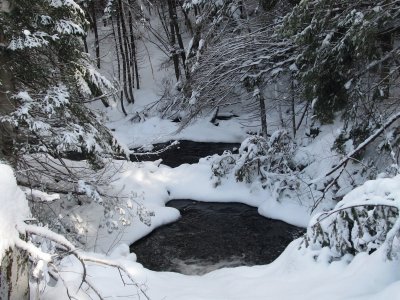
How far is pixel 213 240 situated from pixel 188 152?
6.61m

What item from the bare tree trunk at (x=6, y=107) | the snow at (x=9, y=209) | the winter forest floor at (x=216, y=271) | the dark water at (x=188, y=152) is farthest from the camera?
the dark water at (x=188, y=152)

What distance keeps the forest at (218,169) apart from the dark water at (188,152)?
133 mm

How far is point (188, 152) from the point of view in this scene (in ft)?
49.7

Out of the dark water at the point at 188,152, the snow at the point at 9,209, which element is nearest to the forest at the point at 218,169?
the snow at the point at 9,209

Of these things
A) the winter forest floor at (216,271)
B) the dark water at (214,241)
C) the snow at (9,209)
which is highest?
the snow at (9,209)

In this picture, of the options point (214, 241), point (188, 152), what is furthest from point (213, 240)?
point (188, 152)

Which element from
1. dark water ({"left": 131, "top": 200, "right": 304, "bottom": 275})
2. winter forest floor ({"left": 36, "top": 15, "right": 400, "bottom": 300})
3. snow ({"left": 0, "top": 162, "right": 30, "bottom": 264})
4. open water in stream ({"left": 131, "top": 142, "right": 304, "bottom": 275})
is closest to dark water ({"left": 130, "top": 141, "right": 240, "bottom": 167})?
winter forest floor ({"left": 36, "top": 15, "right": 400, "bottom": 300})

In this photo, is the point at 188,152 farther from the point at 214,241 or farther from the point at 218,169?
the point at 214,241

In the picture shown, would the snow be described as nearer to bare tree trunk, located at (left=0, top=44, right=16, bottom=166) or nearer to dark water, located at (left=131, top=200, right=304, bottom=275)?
bare tree trunk, located at (left=0, top=44, right=16, bottom=166)

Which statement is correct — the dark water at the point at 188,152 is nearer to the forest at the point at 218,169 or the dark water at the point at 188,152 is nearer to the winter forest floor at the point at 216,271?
the forest at the point at 218,169

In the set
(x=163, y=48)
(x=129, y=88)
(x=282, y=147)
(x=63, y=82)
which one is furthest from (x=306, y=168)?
(x=163, y=48)

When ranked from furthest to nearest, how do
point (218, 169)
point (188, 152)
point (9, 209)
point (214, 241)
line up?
point (188, 152), point (218, 169), point (214, 241), point (9, 209)

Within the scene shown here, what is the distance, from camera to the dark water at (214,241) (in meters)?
7.97

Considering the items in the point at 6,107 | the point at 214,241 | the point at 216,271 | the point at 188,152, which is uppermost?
the point at 6,107
